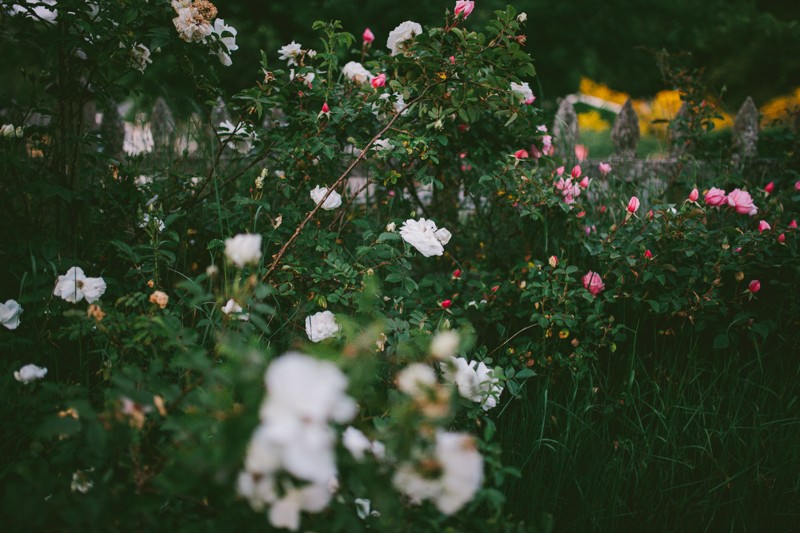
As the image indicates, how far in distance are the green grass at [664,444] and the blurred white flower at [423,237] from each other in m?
0.49

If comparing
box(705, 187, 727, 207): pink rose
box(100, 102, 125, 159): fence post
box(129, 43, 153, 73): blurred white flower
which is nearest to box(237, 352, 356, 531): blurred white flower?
box(129, 43, 153, 73): blurred white flower

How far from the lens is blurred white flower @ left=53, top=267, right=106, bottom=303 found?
4.12ft

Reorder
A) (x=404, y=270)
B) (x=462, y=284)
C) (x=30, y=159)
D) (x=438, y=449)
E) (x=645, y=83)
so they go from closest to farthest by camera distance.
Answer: (x=438, y=449), (x=404, y=270), (x=462, y=284), (x=30, y=159), (x=645, y=83)

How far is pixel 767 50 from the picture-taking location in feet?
27.6

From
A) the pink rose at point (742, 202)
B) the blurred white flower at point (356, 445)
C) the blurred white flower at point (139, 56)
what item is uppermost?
the blurred white flower at point (139, 56)

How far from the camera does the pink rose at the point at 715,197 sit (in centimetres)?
174

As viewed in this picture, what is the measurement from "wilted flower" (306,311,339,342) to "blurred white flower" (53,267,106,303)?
1.53ft

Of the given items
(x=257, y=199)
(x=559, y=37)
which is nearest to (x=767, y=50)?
(x=559, y=37)

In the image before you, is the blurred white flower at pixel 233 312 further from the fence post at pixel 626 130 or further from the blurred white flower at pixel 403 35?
the fence post at pixel 626 130

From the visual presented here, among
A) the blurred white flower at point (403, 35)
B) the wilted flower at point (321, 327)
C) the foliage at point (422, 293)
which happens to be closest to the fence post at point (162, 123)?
the foliage at point (422, 293)

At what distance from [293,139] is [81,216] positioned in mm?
698

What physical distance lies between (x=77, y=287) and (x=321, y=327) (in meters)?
0.54

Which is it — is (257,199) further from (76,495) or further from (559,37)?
(559,37)

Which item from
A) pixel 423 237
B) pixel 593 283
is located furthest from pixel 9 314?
pixel 593 283
